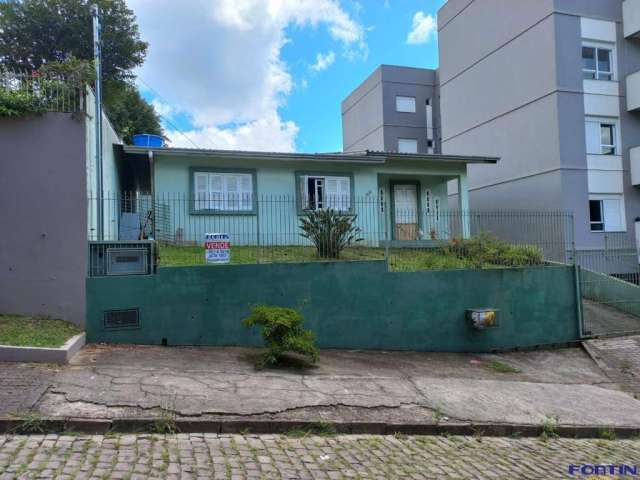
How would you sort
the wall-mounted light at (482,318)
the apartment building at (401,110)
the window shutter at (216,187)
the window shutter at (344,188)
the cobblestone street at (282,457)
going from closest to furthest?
the cobblestone street at (282,457)
the wall-mounted light at (482,318)
the window shutter at (216,187)
the window shutter at (344,188)
the apartment building at (401,110)

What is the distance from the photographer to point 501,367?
8578 millimetres

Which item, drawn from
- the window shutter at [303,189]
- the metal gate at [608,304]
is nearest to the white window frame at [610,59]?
the metal gate at [608,304]

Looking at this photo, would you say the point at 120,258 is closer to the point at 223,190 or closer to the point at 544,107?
the point at 223,190

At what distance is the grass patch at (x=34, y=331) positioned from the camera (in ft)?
20.7

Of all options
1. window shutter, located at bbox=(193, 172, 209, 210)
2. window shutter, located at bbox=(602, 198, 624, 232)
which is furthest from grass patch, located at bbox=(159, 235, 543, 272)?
window shutter, located at bbox=(602, 198, 624, 232)

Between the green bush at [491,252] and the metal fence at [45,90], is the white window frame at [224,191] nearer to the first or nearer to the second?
the metal fence at [45,90]

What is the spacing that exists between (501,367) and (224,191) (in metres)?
9.03

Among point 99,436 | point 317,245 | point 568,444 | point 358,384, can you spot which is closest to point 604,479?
point 568,444

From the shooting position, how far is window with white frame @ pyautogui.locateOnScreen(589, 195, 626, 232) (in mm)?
17094

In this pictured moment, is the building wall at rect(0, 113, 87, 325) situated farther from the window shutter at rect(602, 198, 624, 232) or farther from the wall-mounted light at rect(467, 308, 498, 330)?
the window shutter at rect(602, 198, 624, 232)

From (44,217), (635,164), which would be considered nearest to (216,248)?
(44,217)

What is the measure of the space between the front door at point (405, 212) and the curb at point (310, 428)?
22.3ft

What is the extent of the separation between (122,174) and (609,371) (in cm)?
1432

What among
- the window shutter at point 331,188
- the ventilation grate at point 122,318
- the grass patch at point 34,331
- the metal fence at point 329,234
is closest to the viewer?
the grass patch at point 34,331
